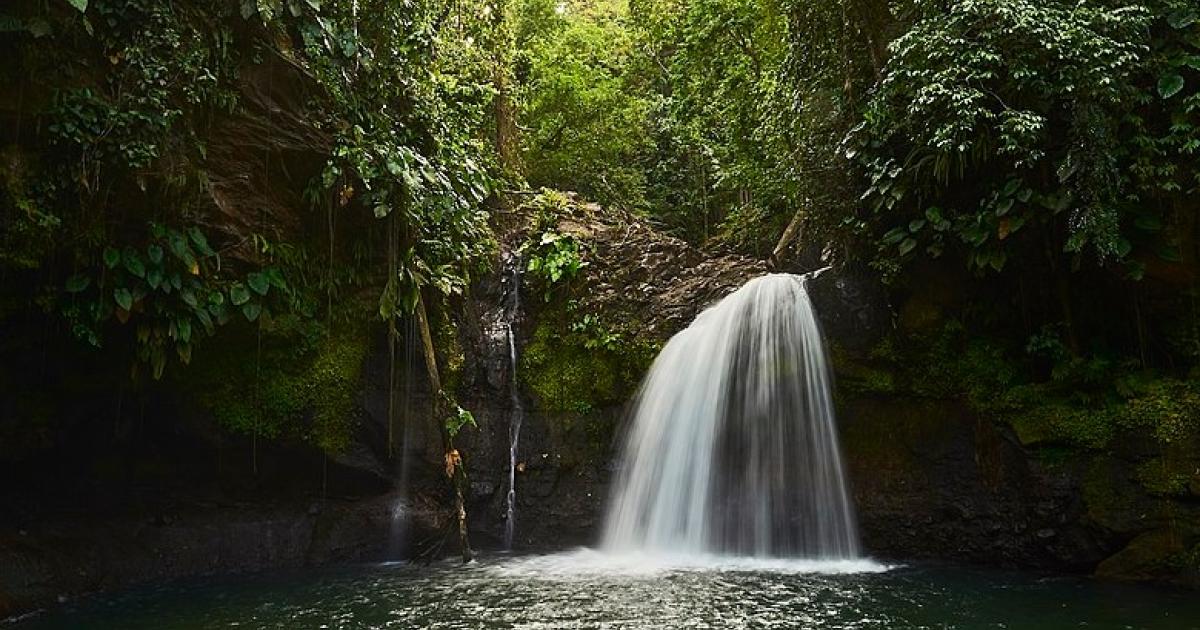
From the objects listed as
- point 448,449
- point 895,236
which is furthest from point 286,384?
point 895,236

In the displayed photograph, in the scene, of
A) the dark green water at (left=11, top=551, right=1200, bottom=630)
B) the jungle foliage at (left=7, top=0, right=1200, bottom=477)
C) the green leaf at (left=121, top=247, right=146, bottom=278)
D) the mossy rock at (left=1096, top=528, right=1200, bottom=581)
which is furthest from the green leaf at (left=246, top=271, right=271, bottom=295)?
the mossy rock at (left=1096, top=528, right=1200, bottom=581)

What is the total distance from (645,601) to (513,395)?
442 cm

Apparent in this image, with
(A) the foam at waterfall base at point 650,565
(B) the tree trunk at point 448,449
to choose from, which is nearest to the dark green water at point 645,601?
(A) the foam at waterfall base at point 650,565

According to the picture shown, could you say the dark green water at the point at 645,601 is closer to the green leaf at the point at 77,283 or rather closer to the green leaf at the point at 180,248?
the green leaf at the point at 77,283

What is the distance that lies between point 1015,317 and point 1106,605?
3.33 metres

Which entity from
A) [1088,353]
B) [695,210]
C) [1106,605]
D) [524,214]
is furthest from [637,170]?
[1106,605]

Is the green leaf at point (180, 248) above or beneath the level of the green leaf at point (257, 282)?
above

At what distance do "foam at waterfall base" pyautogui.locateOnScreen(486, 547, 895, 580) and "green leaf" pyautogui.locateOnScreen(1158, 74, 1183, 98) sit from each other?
4918 millimetres

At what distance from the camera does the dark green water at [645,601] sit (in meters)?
5.59

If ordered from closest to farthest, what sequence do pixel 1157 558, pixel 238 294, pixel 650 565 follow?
1. pixel 1157 558
2. pixel 238 294
3. pixel 650 565

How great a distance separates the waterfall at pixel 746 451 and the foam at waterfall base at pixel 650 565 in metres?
0.25

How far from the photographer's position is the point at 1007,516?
7.93 metres

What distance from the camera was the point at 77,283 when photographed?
642cm

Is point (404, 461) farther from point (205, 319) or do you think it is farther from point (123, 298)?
point (123, 298)
